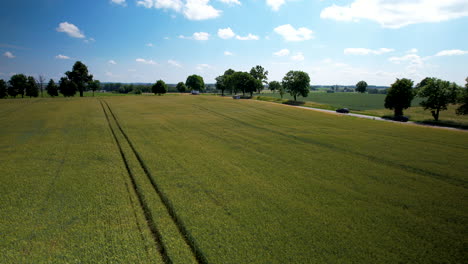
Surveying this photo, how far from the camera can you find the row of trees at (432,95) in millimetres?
38500

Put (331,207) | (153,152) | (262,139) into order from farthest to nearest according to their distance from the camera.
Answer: (262,139) < (153,152) < (331,207)

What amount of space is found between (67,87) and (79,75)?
9075 millimetres

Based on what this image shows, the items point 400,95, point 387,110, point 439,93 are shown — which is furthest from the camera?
point 387,110

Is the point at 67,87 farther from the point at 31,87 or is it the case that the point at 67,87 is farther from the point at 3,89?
the point at 3,89

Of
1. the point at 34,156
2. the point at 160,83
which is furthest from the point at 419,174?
the point at 160,83

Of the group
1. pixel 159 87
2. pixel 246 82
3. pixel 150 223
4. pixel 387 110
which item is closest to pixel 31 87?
pixel 159 87

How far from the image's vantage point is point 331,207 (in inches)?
393

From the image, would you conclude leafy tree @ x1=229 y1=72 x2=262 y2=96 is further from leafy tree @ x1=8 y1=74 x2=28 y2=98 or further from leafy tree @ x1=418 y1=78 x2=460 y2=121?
leafy tree @ x1=8 y1=74 x2=28 y2=98

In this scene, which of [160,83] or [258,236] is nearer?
[258,236]

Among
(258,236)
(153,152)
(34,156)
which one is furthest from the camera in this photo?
(153,152)

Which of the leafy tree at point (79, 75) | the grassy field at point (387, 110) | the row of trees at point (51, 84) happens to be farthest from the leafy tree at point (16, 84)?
the grassy field at point (387, 110)

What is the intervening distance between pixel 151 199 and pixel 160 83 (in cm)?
9557

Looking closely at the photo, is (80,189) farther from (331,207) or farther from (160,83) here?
(160,83)

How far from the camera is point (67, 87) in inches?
3342
